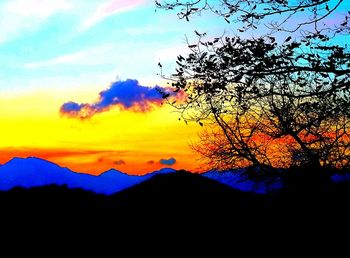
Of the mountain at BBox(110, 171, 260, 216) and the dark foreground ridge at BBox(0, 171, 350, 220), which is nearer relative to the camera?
the dark foreground ridge at BBox(0, 171, 350, 220)

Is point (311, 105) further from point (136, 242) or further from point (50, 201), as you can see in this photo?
point (50, 201)

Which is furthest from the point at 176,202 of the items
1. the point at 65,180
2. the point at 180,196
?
the point at 65,180

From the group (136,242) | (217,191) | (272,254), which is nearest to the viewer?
(272,254)

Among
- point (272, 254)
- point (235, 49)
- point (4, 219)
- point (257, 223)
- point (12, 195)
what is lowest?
point (272, 254)

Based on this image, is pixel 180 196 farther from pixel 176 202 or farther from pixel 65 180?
pixel 65 180

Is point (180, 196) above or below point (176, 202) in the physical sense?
above

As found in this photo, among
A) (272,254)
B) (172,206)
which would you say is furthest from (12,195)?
(272,254)

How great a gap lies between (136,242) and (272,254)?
4.17m

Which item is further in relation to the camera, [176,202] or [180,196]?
[180,196]

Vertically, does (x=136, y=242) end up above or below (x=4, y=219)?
below

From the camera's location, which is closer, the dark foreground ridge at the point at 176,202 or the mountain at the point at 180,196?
the dark foreground ridge at the point at 176,202

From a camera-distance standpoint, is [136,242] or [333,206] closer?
[136,242]

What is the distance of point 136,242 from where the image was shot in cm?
1431

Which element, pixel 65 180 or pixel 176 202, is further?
pixel 65 180
